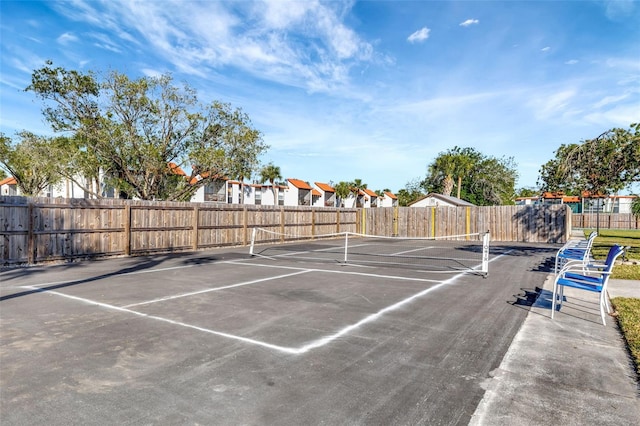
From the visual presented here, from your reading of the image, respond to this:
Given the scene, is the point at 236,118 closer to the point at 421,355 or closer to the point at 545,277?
the point at 545,277

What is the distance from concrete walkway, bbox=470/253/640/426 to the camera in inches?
126

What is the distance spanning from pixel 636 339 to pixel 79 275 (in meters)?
11.9

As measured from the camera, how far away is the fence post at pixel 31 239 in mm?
12195

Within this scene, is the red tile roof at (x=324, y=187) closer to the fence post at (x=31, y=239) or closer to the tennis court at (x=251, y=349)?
the fence post at (x=31, y=239)

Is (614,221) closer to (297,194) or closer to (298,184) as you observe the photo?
(297,194)

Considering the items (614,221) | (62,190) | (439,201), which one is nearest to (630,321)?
(439,201)

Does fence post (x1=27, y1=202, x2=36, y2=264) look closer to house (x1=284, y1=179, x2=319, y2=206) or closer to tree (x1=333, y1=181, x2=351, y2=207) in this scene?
house (x1=284, y1=179, x2=319, y2=206)

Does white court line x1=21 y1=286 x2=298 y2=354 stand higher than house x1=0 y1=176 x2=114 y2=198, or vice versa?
house x1=0 y1=176 x2=114 y2=198

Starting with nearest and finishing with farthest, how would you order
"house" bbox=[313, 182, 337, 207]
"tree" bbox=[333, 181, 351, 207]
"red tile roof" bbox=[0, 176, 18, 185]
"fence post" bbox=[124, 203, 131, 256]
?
1. "fence post" bbox=[124, 203, 131, 256]
2. "red tile roof" bbox=[0, 176, 18, 185]
3. "tree" bbox=[333, 181, 351, 207]
4. "house" bbox=[313, 182, 337, 207]

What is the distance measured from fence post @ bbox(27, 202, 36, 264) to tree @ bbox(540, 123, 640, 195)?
17.7 meters

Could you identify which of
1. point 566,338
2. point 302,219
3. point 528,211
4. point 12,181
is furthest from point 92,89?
point 12,181

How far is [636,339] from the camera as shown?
5.01m

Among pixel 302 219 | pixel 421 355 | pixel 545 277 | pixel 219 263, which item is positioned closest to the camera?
pixel 421 355

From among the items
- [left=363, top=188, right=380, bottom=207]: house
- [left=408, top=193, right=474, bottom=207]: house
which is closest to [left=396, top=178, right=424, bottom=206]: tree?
[left=363, top=188, right=380, bottom=207]: house
